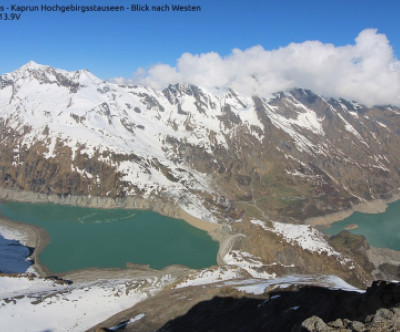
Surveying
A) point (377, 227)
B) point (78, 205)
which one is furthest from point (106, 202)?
point (377, 227)

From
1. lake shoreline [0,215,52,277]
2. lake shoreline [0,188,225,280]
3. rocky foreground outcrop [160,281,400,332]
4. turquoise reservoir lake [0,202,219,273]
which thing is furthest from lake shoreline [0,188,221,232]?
rocky foreground outcrop [160,281,400,332]

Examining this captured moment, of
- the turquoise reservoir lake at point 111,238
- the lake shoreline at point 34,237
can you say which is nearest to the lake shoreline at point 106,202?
the turquoise reservoir lake at point 111,238

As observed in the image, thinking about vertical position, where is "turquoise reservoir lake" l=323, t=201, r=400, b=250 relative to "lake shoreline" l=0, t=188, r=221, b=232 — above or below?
below

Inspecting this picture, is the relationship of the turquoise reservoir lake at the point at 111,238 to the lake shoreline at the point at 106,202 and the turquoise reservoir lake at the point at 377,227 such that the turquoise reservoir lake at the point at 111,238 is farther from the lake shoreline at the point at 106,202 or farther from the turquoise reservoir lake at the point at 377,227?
the turquoise reservoir lake at the point at 377,227

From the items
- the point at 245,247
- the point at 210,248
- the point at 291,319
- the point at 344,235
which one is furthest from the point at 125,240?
the point at 291,319

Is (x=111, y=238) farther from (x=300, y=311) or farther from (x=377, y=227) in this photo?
(x=377, y=227)

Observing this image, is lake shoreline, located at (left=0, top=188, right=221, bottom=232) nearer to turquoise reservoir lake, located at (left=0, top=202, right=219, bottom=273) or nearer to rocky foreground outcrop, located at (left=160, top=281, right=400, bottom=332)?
turquoise reservoir lake, located at (left=0, top=202, right=219, bottom=273)
